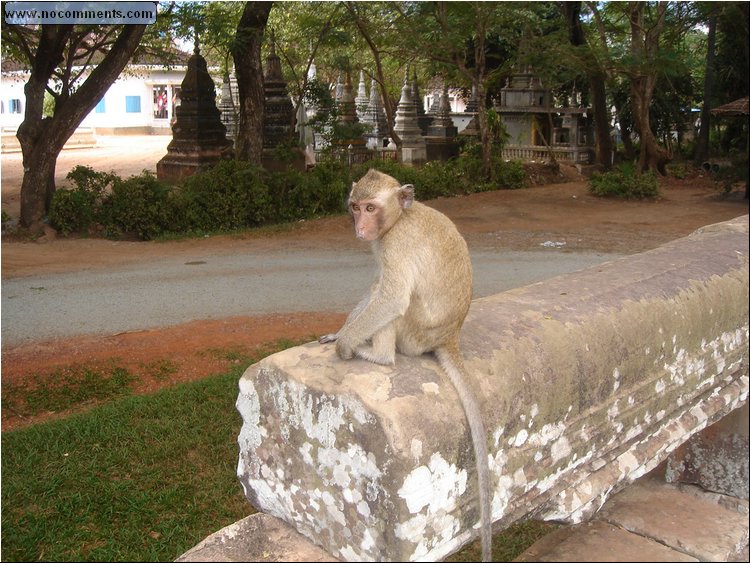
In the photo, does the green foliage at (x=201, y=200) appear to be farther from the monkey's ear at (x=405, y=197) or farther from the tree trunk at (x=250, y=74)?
the monkey's ear at (x=405, y=197)

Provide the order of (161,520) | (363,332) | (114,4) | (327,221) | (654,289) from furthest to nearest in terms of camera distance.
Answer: (327,221)
(114,4)
(161,520)
(654,289)
(363,332)

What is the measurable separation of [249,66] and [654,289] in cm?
1130

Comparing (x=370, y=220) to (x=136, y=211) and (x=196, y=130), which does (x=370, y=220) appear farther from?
(x=196, y=130)

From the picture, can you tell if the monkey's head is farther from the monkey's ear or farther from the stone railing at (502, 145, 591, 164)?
the stone railing at (502, 145, 591, 164)

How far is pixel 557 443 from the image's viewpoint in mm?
2178

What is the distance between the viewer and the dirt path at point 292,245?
5762 mm

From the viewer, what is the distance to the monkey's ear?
2.43 metres

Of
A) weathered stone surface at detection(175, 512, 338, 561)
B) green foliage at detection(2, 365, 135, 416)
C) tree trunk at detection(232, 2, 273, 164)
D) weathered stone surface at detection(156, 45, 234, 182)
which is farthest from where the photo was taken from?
weathered stone surface at detection(156, 45, 234, 182)

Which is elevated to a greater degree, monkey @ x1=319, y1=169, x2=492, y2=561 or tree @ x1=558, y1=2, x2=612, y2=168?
tree @ x1=558, y1=2, x2=612, y2=168

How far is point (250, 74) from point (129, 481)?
1017 cm

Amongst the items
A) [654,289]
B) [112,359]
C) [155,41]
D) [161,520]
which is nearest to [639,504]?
[654,289]

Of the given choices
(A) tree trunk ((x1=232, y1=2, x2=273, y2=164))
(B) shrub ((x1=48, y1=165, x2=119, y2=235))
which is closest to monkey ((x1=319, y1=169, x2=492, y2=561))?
(B) shrub ((x1=48, y1=165, x2=119, y2=235))

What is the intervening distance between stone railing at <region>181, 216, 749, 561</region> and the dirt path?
347 cm

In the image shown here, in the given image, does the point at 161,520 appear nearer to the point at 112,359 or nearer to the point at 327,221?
the point at 112,359
